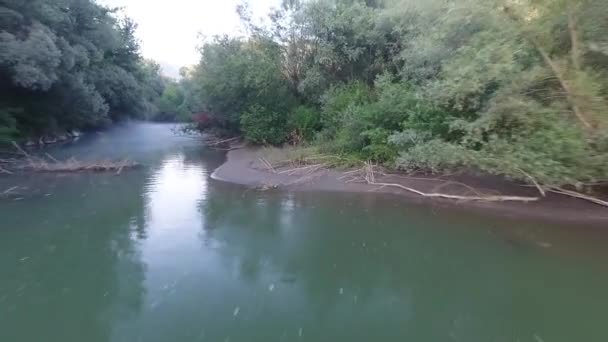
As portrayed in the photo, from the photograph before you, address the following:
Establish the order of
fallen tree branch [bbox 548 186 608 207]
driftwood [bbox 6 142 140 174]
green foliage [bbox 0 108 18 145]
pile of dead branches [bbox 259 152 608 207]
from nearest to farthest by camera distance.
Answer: fallen tree branch [bbox 548 186 608 207]
pile of dead branches [bbox 259 152 608 207]
driftwood [bbox 6 142 140 174]
green foliage [bbox 0 108 18 145]

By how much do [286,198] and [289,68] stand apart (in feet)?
34.2

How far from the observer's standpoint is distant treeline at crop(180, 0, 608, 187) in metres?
7.20

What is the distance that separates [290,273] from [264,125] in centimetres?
1366

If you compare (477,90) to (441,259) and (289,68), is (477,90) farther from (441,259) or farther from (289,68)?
(289,68)

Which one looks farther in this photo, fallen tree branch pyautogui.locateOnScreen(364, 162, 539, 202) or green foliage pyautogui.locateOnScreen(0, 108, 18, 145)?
green foliage pyautogui.locateOnScreen(0, 108, 18, 145)

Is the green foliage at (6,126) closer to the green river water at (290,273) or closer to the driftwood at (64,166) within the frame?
the driftwood at (64,166)

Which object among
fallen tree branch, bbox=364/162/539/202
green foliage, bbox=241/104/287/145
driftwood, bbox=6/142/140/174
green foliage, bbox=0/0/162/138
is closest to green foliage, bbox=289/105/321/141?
green foliage, bbox=241/104/287/145

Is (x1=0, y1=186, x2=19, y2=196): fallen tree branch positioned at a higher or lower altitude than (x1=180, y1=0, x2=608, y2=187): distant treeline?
lower

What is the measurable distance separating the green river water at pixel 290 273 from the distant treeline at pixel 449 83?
5.09 feet

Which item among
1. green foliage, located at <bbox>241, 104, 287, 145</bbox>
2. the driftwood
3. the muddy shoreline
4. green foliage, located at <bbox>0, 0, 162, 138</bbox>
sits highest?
green foliage, located at <bbox>0, 0, 162, 138</bbox>

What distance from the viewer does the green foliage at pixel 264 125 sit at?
19.1 metres

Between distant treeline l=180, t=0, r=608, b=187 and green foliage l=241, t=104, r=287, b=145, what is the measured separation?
0.05 metres

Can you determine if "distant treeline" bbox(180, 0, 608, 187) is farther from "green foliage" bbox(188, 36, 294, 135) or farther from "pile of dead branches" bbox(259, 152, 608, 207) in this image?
"pile of dead branches" bbox(259, 152, 608, 207)

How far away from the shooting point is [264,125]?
19203 mm
